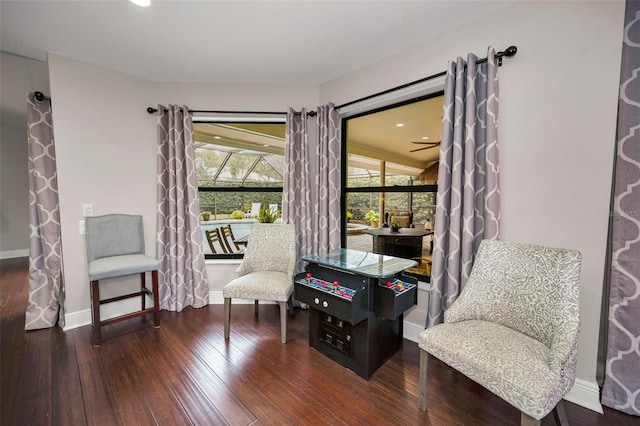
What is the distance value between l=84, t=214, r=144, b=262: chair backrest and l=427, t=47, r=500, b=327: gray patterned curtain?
2.82m

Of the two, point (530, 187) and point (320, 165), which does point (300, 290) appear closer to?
point (320, 165)

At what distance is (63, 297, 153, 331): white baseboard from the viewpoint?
2.42m

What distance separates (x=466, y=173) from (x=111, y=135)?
10.6 feet

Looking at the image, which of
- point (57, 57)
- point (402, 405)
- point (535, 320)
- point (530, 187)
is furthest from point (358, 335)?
point (57, 57)

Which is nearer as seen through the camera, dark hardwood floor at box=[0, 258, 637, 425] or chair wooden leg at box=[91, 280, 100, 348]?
dark hardwood floor at box=[0, 258, 637, 425]

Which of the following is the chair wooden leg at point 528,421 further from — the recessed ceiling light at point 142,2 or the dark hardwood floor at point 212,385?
the recessed ceiling light at point 142,2

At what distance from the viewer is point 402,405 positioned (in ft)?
5.06

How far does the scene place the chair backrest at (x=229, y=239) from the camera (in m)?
3.22

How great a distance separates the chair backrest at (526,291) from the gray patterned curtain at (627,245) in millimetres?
384

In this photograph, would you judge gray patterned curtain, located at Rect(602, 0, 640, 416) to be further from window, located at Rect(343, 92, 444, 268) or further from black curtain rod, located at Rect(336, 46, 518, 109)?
window, located at Rect(343, 92, 444, 268)

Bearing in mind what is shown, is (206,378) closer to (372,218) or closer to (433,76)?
(372,218)

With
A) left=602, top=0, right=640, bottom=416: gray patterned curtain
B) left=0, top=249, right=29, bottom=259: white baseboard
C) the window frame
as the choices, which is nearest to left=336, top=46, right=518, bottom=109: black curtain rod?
the window frame

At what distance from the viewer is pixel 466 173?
6.03ft

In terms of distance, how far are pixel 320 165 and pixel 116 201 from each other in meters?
2.10
